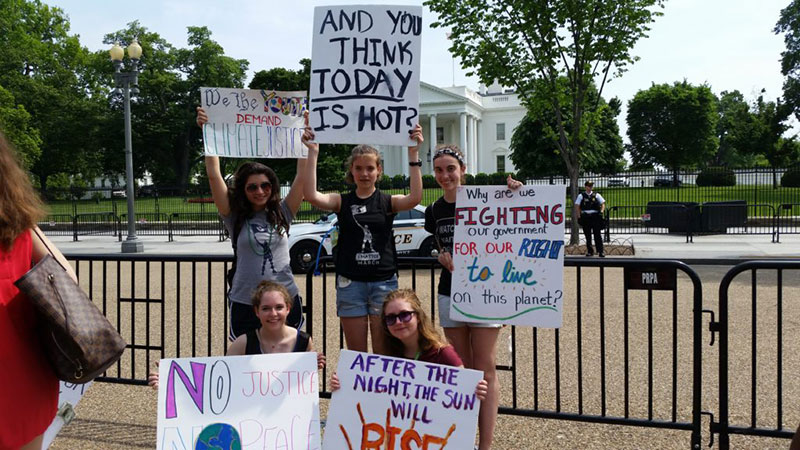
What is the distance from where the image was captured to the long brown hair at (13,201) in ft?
6.68

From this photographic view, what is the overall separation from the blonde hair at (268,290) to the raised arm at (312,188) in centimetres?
52

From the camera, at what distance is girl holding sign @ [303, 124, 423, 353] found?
11.8ft

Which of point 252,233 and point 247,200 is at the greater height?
point 247,200

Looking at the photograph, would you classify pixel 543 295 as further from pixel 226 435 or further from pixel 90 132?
pixel 90 132

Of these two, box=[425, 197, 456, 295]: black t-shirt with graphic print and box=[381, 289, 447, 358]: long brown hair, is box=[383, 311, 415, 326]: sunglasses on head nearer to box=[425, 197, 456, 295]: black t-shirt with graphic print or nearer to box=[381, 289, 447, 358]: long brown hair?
box=[381, 289, 447, 358]: long brown hair

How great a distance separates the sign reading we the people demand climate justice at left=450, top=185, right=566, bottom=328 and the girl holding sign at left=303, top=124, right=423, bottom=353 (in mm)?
401

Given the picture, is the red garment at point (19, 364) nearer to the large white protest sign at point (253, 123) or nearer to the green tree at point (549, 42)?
the large white protest sign at point (253, 123)

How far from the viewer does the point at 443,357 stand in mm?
3283

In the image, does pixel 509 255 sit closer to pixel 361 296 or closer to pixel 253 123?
pixel 361 296

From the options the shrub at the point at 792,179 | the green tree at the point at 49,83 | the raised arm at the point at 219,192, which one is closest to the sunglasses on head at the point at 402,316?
the raised arm at the point at 219,192

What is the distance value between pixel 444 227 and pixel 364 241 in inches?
20.4

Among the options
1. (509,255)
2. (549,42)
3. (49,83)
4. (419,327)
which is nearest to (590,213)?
(549,42)

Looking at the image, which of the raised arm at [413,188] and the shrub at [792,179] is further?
the shrub at [792,179]

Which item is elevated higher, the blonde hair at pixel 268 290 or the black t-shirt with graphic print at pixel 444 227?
the black t-shirt with graphic print at pixel 444 227
